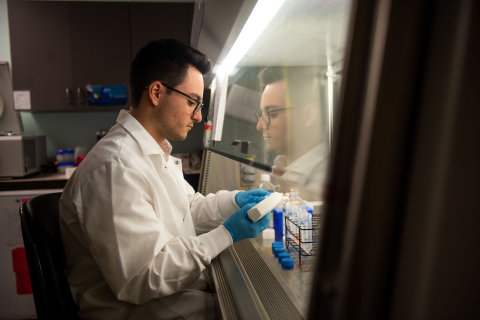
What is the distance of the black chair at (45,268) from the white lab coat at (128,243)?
0.16ft

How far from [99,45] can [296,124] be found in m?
2.70

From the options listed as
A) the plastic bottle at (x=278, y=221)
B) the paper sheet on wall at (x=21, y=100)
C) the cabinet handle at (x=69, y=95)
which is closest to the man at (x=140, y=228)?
the plastic bottle at (x=278, y=221)

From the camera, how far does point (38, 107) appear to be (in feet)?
8.68

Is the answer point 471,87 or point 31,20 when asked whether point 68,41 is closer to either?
point 31,20

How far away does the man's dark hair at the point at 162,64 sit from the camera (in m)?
1.21

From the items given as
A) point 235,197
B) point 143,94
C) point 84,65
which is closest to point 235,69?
point 143,94

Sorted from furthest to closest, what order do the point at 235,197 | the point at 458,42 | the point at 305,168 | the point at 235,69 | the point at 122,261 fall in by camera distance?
the point at 235,197 < the point at 235,69 < the point at 122,261 < the point at 305,168 < the point at 458,42

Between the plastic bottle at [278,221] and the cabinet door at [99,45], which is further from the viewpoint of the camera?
the cabinet door at [99,45]

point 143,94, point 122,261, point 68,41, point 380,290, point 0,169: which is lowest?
point 0,169

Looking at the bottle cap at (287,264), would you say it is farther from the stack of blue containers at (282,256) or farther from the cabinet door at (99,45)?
the cabinet door at (99,45)

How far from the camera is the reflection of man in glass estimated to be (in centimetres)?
58

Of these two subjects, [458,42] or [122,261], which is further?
[122,261]

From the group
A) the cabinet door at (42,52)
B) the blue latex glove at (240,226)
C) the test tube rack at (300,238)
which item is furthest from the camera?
the cabinet door at (42,52)

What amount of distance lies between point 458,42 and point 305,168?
0.36 m
